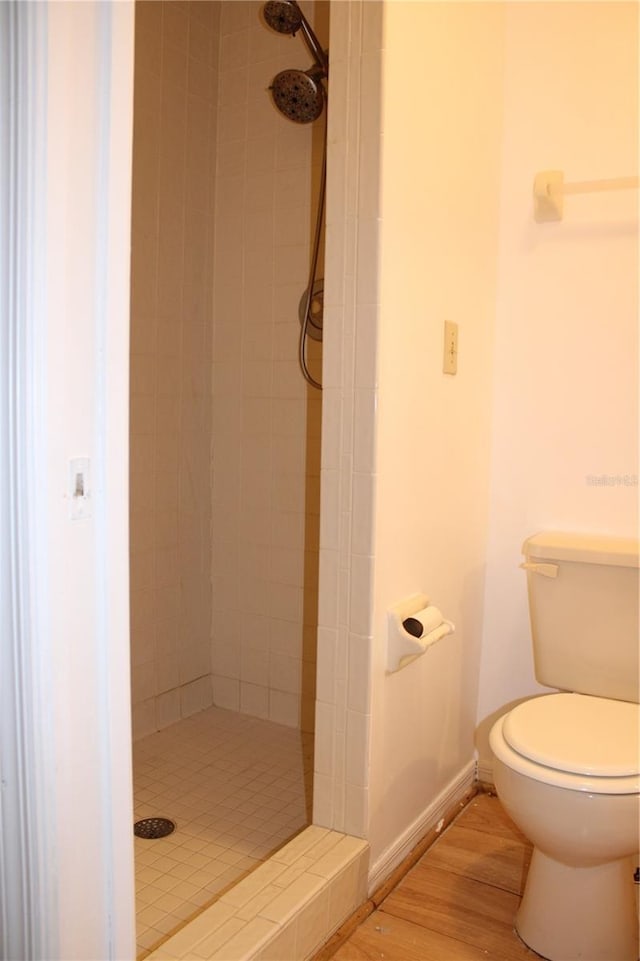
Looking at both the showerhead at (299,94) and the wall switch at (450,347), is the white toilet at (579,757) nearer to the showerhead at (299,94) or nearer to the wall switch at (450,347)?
the wall switch at (450,347)

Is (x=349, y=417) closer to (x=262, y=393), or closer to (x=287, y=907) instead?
(x=287, y=907)

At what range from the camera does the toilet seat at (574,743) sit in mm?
1373

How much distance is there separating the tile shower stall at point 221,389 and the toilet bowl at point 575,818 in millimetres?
Answer: 908

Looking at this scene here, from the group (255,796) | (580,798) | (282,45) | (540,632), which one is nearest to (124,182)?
(580,798)

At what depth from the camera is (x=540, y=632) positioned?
185 cm

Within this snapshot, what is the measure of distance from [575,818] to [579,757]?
107mm

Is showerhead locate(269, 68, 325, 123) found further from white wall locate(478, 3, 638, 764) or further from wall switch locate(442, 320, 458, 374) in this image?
wall switch locate(442, 320, 458, 374)

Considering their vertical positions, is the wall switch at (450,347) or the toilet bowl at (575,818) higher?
the wall switch at (450,347)

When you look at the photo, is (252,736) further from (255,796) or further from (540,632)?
(540,632)

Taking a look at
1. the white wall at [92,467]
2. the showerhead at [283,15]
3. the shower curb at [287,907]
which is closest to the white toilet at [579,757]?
the shower curb at [287,907]

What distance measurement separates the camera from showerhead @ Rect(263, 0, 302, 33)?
6.32 feet

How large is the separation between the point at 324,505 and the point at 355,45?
2.99 feet

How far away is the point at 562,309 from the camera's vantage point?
79.5 inches

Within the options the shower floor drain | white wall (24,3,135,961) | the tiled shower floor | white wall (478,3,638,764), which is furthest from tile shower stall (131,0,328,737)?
white wall (24,3,135,961)
